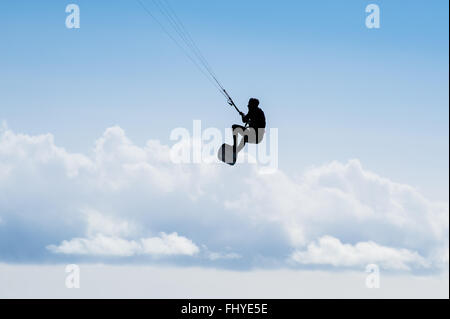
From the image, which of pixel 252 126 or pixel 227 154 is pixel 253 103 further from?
pixel 227 154

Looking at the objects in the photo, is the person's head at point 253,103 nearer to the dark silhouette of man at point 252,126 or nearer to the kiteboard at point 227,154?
the dark silhouette of man at point 252,126

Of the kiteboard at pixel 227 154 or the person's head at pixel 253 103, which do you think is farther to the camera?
the kiteboard at pixel 227 154

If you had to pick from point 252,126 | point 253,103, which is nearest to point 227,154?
point 252,126

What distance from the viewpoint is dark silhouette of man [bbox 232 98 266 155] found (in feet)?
54.1

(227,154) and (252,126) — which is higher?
(252,126)

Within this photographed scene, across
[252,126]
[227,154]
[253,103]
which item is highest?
[253,103]

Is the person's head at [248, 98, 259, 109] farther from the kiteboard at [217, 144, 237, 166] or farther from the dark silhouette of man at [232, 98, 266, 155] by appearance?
the kiteboard at [217, 144, 237, 166]

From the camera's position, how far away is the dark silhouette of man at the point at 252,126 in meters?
16.5

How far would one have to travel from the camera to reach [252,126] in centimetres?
1655

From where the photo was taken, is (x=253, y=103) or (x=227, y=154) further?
(x=227, y=154)

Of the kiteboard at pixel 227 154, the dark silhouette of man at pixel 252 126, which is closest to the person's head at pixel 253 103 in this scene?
the dark silhouette of man at pixel 252 126
